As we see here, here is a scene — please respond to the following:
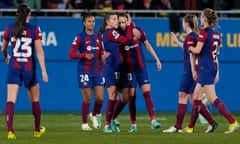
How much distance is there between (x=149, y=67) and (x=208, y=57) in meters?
11.4

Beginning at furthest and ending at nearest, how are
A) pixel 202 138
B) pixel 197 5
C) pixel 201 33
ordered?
pixel 197 5
pixel 201 33
pixel 202 138

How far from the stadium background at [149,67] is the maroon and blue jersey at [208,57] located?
441 inches

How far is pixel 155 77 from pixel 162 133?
36.7 feet

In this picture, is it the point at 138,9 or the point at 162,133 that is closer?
the point at 162,133

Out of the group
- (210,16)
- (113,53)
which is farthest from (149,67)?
(210,16)

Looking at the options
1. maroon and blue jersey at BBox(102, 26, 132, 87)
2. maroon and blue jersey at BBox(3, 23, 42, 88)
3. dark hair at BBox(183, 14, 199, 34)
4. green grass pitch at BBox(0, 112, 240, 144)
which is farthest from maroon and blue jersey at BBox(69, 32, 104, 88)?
maroon and blue jersey at BBox(3, 23, 42, 88)

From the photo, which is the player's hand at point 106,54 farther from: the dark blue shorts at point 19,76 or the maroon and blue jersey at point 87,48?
the dark blue shorts at point 19,76

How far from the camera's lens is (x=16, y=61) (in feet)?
55.6

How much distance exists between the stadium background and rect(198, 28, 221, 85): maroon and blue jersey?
11190 millimetres

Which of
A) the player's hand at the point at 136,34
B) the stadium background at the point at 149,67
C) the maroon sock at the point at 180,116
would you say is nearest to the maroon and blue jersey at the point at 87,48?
the player's hand at the point at 136,34

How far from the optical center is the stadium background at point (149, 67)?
29.4m

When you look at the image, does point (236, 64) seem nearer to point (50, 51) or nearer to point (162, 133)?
point (50, 51)

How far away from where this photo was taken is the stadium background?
96.6 ft

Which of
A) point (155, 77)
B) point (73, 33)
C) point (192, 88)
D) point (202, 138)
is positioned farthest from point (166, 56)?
point (202, 138)
